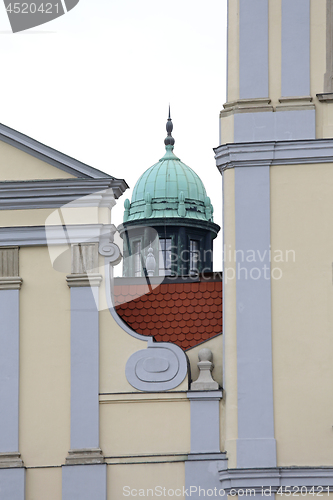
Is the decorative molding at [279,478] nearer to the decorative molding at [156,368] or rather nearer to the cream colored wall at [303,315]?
the cream colored wall at [303,315]

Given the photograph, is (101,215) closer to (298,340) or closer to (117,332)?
(117,332)

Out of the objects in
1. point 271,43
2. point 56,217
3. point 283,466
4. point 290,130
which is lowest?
point 283,466

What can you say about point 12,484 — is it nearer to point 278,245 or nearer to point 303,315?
point 303,315

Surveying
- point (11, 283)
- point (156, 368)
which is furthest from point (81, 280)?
point (156, 368)

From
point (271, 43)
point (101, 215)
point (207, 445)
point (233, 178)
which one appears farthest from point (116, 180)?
point (207, 445)

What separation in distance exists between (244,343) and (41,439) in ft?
9.00

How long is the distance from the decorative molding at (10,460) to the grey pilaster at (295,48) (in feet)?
18.0

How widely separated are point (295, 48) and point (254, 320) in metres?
3.42

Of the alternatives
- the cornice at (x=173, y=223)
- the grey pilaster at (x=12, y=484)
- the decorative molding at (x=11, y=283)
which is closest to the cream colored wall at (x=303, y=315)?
the grey pilaster at (x=12, y=484)

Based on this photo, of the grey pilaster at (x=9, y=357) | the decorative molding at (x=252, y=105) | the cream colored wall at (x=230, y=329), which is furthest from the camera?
the decorative molding at (x=252, y=105)

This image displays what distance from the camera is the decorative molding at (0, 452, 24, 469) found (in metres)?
13.0

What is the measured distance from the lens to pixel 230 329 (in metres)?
12.9

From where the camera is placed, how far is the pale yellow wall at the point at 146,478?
12828 mm

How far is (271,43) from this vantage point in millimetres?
13430
